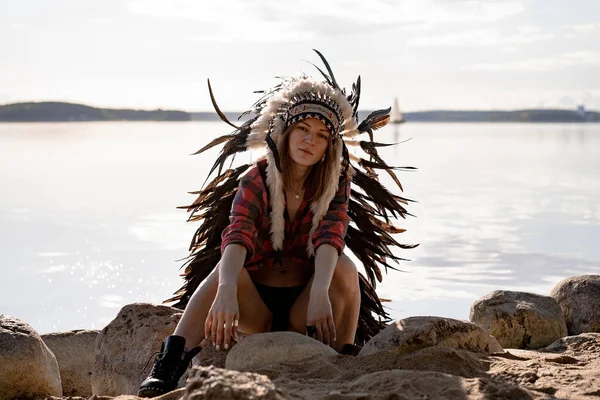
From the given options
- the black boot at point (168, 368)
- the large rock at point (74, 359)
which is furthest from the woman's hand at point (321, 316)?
the large rock at point (74, 359)

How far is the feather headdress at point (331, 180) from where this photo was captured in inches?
210

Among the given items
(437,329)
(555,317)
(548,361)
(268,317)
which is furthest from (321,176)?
(555,317)

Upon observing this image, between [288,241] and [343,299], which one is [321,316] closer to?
[343,299]

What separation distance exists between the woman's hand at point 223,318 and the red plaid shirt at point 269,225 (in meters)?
0.46

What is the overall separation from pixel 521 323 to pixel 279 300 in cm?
234

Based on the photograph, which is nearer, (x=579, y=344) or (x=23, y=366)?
(x=23, y=366)

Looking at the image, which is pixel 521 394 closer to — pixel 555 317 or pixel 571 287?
pixel 555 317

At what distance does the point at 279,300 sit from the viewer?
5.17 metres

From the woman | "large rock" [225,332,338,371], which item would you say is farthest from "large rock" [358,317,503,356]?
the woman

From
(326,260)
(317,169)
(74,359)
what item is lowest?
(74,359)

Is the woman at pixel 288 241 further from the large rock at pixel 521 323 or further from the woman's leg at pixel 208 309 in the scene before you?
the large rock at pixel 521 323

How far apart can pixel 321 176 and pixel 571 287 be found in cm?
296

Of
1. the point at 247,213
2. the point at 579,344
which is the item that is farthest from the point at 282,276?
the point at 579,344

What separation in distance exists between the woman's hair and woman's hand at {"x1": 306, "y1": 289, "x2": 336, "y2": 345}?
2.29ft
